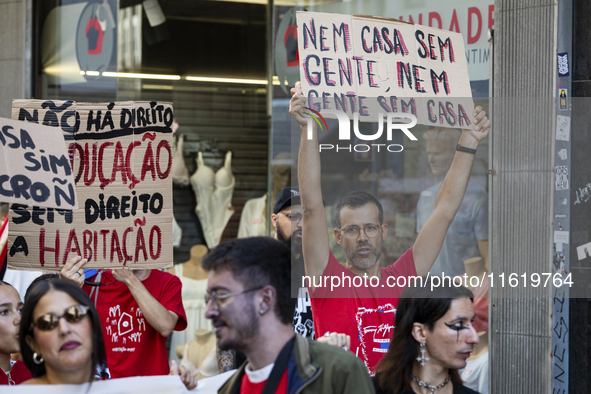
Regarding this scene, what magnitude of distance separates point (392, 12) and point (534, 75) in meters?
1.22

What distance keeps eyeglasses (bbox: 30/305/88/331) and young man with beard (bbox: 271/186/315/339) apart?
3.89ft

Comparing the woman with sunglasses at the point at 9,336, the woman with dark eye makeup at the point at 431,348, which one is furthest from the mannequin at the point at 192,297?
the woman with dark eye makeup at the point at 431,348

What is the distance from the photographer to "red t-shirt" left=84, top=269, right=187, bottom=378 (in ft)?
12.0

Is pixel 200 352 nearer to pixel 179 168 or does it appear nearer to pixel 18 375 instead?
pixel 179 168

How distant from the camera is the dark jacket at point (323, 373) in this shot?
2.35 m

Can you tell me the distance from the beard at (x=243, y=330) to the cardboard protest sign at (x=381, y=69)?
131 centimetres

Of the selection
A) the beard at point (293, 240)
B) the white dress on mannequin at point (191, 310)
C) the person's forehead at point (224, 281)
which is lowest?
the white dress on mannequin at point (191, 310)

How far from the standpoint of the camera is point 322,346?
8.11 ft

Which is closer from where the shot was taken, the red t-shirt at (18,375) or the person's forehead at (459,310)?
the person's forehead at (459,310)

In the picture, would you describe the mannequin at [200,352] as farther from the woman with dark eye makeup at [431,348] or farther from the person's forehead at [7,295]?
the woman with dark eye makeup at [431,348]

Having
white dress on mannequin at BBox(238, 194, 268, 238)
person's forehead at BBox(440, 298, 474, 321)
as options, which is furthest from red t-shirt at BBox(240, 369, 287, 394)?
white dress on mannequin at BBox(238, 194, 268, 238)

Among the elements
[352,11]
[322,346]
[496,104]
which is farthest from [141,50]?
[322,346]

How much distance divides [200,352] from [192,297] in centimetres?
69

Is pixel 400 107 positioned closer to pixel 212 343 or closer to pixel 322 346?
pixel 322 346
